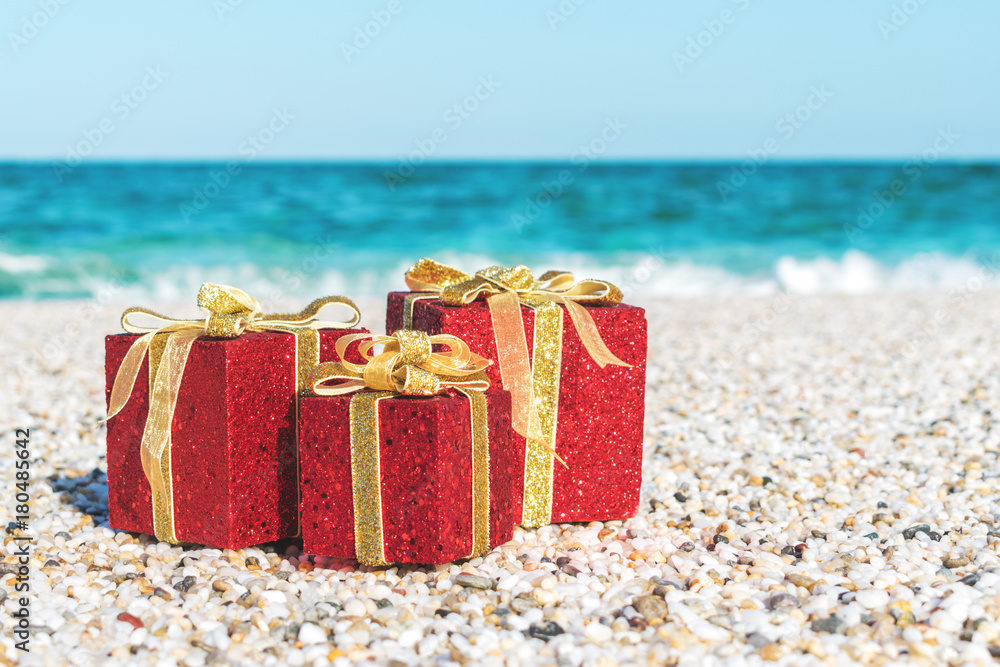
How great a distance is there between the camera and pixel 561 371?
2.30 metres

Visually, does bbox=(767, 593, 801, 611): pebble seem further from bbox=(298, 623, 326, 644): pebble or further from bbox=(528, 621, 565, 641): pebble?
bbox=(298, 623, 326, 644): pebble

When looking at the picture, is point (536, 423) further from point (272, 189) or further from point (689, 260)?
point (272, 189)

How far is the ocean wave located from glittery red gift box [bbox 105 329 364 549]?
828cm

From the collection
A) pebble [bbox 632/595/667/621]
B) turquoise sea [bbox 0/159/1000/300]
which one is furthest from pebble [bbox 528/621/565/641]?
turquoise sea [bbox 0/159/1000/300]

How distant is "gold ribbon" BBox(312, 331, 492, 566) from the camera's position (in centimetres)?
196

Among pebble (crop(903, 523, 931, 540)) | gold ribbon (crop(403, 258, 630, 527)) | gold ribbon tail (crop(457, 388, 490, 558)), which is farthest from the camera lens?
pebble (crop(903, 523, 931, 540))

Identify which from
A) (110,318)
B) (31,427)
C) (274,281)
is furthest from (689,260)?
(31,427)

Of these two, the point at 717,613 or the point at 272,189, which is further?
the point at 272,189

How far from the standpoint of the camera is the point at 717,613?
6.15ft

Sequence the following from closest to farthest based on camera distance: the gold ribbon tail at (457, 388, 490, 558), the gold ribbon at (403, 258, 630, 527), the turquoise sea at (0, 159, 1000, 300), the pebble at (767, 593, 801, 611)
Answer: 1. the pebble at (767, 593, 801, 611)
2. the gold ribbon tail at (457, 388, 490, 558)
3. the gold ribbon at (403, 258, 630, 527)
4. the turquoise sea at (0, 159, 1000, 300)

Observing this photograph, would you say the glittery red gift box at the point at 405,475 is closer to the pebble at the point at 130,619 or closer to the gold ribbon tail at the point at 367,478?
the gold ribbon tail at the point at 367,478

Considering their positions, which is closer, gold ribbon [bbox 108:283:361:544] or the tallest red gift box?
gold ribbon [bbox 108:283:361:544]

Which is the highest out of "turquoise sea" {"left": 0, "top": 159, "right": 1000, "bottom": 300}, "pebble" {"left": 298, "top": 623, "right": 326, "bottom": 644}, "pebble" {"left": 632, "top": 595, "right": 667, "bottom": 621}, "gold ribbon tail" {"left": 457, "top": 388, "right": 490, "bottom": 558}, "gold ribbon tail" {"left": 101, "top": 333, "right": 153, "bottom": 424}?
"turquoise sea" {"left": 0, "top": 159, "right": 1000, "bottom": 300}

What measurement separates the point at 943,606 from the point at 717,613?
453 mm
